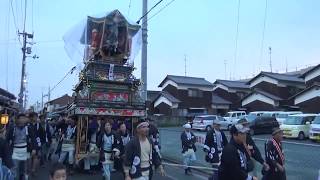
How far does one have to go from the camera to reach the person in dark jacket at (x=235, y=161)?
5.71m

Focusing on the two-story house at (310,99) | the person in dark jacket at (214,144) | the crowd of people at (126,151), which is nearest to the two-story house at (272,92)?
the two-story house at (310,99)

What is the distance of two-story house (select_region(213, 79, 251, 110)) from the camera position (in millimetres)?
61312

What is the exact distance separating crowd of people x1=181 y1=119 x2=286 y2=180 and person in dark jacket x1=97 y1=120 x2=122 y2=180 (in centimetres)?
259

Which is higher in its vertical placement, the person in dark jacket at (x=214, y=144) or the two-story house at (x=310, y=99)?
the two-story house at (x=310, y=99)

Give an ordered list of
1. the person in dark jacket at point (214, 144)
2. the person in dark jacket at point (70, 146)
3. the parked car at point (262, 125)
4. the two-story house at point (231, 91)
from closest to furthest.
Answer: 1. the person in dark jacket at point (214, 144)
2. the person in dark jacket at point (70, 146)
3. the parked car at point (262, 125)
4. the two-story house at point (231, 91)

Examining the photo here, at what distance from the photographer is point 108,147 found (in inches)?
454

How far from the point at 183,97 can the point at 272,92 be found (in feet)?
39.5

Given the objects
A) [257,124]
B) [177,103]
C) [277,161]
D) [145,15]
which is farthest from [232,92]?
[277,161]

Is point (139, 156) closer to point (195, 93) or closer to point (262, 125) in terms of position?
point (262, 125)

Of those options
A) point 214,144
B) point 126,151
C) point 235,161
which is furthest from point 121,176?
point 235,161

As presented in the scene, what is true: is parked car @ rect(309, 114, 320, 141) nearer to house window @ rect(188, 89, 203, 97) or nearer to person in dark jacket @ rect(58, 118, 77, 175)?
person in dark jacket @ rect(58, 118, 77, 175)

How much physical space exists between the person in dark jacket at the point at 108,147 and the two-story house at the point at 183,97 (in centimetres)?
4536

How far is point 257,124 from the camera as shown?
36062 millimetres

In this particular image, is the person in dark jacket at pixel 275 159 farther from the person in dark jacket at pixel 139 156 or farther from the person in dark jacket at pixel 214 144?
the person in dark jacket at pixel 214 144
